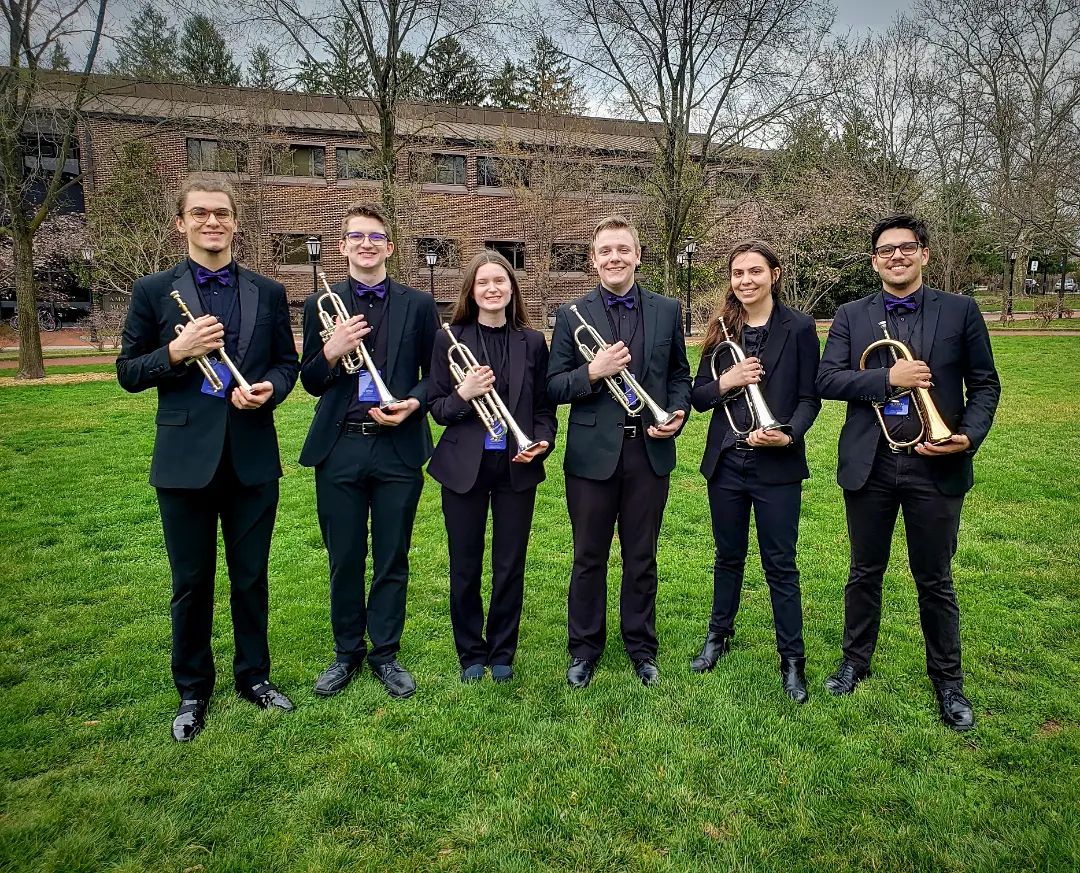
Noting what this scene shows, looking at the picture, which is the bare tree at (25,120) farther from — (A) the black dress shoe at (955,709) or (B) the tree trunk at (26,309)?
(A) the black dress shoe at (955,709)

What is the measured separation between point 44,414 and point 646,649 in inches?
545

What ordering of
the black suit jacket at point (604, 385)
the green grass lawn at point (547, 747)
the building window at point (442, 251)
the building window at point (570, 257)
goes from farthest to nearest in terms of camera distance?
the building window at point (570, 257)
the building window at point (442, 251)
the black suit jacket at point (604, 385)
the green grass lawn at point (547, 747)

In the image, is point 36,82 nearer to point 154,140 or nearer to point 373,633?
point 154,140

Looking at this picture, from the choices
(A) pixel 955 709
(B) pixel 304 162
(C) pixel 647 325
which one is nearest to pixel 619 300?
(C) pixel 647 325

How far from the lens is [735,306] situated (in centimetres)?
431

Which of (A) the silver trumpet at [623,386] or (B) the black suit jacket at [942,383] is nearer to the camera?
(B) the black suit jacket at [942,383]

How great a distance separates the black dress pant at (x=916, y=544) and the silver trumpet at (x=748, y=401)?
0.59m

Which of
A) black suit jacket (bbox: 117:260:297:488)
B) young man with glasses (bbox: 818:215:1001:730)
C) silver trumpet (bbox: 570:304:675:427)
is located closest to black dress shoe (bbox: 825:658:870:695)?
young man with glasses (bbox: 818:215:1001:730)

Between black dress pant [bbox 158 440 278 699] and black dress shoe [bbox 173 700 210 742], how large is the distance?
52 millimetres

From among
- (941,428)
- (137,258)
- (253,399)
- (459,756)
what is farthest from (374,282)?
(137,258)

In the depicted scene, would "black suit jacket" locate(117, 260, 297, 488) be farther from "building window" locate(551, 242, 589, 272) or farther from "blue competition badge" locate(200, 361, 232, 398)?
"building window" locate(551, 242, 589, 272)

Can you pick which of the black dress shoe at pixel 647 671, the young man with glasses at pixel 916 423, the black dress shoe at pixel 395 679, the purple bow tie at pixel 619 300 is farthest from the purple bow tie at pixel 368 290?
the black dress shoe at pixel 647 671

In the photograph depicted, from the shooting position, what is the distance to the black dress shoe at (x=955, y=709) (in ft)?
12.3

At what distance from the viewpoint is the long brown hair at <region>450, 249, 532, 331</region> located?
13.6 ft
